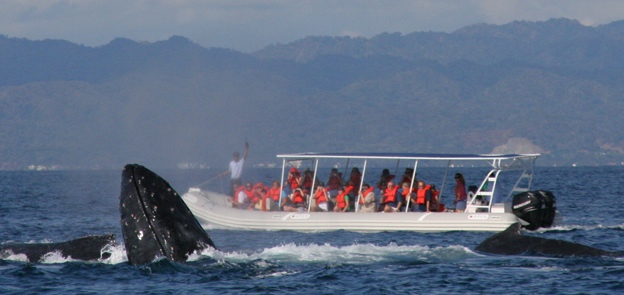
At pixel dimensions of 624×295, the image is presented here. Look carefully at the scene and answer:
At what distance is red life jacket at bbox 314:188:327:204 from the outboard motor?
5.35 metres

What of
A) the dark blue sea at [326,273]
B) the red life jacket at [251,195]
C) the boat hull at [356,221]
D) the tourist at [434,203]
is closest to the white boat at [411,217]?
the boat hull at [356,221]

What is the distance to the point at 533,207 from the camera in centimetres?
2541

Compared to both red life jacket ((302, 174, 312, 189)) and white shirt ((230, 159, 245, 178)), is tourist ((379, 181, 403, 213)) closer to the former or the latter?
red life jacket ((302, 174, 312, 189))

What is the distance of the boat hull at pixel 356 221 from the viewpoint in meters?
25.7

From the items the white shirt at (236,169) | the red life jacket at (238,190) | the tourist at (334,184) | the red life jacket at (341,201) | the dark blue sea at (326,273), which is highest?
the white shirt at (236,169)

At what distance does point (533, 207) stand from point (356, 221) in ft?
15.1

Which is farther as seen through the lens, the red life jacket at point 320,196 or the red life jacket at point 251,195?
the red life jacket at point 251,195

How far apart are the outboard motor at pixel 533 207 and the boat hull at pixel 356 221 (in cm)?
29

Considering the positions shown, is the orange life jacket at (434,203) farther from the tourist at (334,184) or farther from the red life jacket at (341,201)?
the tourist at (334,184)

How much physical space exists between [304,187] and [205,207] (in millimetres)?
2925

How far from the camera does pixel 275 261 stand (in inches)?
710

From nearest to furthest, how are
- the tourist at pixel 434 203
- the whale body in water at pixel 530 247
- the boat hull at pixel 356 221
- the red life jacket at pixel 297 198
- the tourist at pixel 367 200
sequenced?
the whale body in water at pixel 530 247
the boat hull at pixel 356 221
the tourist at pixel 367 200
the tourist at pixel 434 203
the red life jacket at pixel 297 198

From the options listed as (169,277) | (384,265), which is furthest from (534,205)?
(169,277)

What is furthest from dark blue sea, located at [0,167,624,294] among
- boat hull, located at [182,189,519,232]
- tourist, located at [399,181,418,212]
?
tourist, located at [399,181,418,212]
